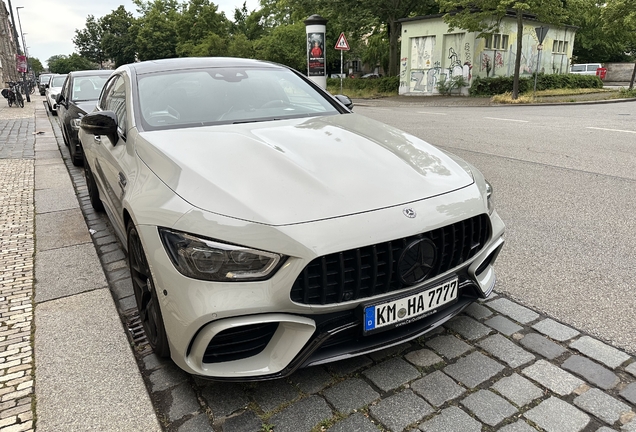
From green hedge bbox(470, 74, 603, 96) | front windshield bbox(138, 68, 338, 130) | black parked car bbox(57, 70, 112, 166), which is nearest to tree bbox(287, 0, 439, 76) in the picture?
green hedge bbox(470, 74, 603, 96)

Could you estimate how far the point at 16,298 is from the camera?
3.45m

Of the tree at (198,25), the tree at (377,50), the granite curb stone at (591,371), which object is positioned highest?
the tree at (198,25)

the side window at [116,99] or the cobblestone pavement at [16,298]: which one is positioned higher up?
the side window at [116,99]

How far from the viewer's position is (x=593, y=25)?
45.2 m

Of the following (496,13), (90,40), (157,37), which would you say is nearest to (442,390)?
(496,13)

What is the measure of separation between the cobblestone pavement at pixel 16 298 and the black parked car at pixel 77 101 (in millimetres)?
833

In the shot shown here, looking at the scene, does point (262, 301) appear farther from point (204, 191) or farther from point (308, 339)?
point (204, 191)

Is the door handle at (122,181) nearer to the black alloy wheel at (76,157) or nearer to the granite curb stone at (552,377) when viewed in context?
the granite curb stone at (552,377)

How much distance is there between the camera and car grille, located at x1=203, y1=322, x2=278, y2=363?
6.72ft

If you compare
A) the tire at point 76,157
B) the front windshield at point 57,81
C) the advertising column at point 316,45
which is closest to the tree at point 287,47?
the advertising column at point 316,45

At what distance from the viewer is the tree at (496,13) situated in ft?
66.7

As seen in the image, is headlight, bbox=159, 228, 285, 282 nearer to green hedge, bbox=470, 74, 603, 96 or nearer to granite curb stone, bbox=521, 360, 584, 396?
granite curb stone, bbox=521, 360, 584, 396

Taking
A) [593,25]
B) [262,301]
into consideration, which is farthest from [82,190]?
[593,25]

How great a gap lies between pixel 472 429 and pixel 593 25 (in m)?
53.2
